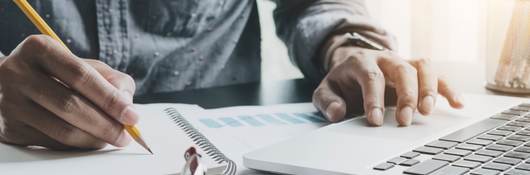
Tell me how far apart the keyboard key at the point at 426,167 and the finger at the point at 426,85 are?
0.21 metres

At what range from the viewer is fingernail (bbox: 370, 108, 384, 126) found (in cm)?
71

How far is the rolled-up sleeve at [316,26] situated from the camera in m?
1.03

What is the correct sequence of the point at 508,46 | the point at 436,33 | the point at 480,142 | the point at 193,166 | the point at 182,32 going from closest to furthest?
the point at 193,166
the point at 480,142
the point at 508,46
the point at 182,32
the point at 436,33

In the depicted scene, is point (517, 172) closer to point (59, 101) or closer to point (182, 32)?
point (59, 101)

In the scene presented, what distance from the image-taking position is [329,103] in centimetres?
80

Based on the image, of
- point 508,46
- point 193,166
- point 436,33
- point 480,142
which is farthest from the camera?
point 436,33

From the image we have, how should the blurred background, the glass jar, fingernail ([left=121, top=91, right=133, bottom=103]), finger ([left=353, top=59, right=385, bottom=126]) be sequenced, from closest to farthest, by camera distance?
fingernail ([left=121, top=91, right=133, bottom=103])
finger ([left=353, top=59, right=385, bottom=126])
the glass jar
the blurred background

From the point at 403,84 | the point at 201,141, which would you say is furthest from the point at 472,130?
the point at 201,141

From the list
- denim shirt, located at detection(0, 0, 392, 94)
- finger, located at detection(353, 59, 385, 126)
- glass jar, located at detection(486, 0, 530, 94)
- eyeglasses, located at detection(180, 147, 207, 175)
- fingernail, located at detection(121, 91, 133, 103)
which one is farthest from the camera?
denim shirt, located at detection(0, 0, 392, 94)

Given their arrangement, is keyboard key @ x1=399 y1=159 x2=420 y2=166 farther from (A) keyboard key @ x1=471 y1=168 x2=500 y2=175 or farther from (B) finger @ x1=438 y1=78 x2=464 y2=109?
(B) finger @ x1=438 y1=78 x2=464 y2=109

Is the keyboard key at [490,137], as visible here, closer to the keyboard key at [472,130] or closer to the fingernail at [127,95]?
the keyboard key at [472,130]

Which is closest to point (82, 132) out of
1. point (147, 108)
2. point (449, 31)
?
point (147, 108)

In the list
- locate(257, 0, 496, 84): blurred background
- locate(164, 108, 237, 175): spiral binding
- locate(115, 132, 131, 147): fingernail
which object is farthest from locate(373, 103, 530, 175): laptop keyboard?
locate(257, 0, 496, 84): blurred background

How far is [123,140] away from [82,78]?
2.4 inches
